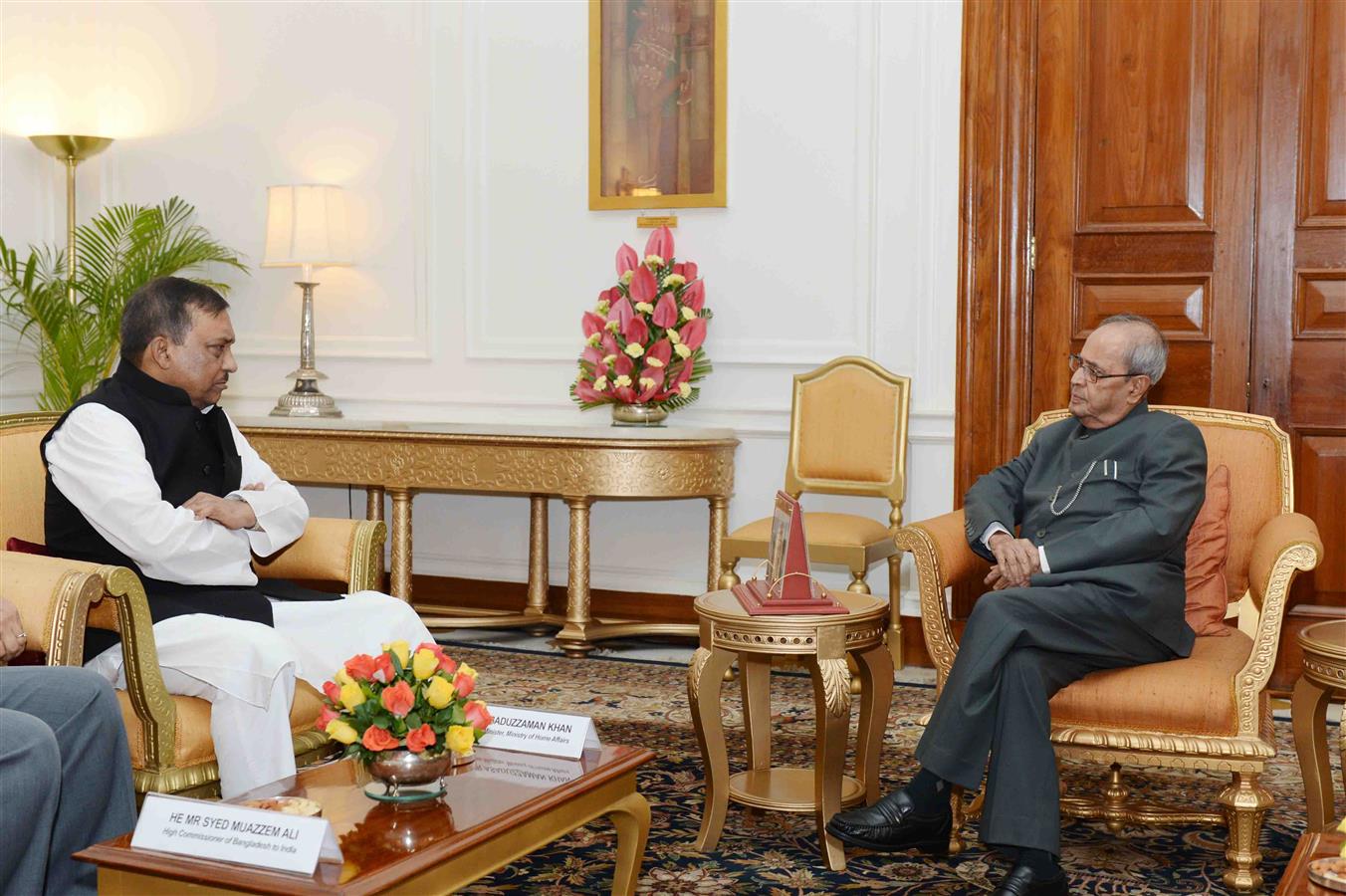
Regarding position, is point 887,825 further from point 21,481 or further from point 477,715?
point 21,481

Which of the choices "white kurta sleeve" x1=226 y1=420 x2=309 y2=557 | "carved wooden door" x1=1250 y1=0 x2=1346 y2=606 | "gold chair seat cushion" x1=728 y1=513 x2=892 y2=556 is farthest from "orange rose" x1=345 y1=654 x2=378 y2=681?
"carved wooden door" x1=1250 y1=0 x2=1346 y2=606

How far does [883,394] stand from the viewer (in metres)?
5.64

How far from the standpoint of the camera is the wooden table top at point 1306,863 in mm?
2145

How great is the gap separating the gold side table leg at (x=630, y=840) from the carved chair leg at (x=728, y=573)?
2.38m

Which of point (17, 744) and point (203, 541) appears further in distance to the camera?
point (203, 541)

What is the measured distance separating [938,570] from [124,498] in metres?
2.03

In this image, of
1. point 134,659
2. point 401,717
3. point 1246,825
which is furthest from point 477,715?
point 1246,825

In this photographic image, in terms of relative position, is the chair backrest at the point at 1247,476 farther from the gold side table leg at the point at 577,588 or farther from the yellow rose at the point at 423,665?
the gold side table leg at the point at 577,588

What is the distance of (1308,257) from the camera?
5.12 meters

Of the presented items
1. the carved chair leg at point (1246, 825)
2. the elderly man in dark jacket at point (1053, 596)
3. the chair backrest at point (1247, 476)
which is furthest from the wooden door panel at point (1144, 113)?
the carved chair leg at point (1246, 825)

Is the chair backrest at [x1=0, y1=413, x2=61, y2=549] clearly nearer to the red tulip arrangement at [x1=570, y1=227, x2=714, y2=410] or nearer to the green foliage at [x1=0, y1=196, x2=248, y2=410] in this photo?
the red tulip arrangement at [x1=570, y1=227, x2=714, y2=410]

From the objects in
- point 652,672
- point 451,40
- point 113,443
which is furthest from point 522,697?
point 451,40

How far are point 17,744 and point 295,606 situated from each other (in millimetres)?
1007

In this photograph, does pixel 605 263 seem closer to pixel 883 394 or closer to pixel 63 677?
pixel 883 394
